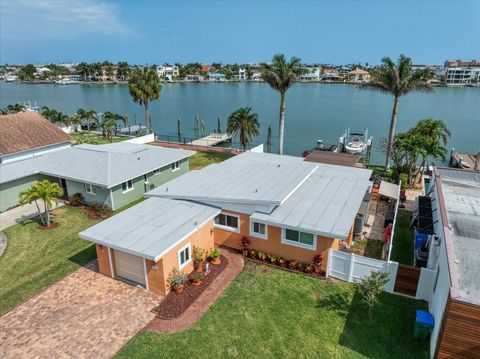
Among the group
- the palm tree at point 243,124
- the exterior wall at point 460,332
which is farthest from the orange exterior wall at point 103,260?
the palm tree at point 243,124

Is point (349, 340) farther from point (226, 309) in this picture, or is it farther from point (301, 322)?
point (226, 309)

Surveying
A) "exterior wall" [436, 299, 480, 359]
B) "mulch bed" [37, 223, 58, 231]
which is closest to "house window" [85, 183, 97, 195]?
"mulch bed" [37, 223, 58, 231]

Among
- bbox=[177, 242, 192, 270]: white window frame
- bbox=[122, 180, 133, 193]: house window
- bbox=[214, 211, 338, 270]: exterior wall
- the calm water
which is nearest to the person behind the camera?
bbox=[177, 242, 192, 270]: white window frame

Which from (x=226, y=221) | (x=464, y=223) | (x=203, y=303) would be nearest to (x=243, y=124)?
(x=226, y=221)

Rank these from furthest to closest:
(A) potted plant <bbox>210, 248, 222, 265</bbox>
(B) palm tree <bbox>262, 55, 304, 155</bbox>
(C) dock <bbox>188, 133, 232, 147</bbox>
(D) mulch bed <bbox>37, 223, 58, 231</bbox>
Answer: (C) dock <bbox>188, 133, 232, 147</bbox> → (B) palm tree <bbox>262, 55, 304, 155</bbox> → (D) mulch bed <bbox>37, 223, 58, 231</bbox> → (A) potted plant <bbox>210, 248, 222, 265</bbox>

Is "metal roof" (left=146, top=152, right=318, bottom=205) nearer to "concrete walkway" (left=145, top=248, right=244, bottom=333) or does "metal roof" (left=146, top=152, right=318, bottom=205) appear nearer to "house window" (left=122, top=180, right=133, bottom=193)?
"concrete walkway" (left=145, top=248, right=244, bottom=333)

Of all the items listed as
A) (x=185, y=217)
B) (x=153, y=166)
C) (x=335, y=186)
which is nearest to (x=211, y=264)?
(x=185, y=217)

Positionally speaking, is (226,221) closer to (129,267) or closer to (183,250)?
(183,250)
